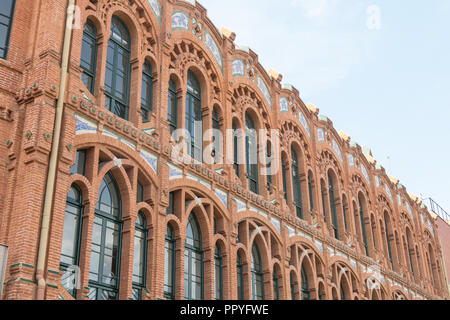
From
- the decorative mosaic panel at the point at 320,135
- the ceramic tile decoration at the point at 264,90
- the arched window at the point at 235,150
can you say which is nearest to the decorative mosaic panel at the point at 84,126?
the arched window at the point at 235,150

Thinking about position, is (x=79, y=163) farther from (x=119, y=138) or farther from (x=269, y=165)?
(x=269, y=165)

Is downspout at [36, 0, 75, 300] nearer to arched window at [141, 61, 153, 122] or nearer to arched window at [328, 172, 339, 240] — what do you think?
arched window at [141, 61, 153, 122]

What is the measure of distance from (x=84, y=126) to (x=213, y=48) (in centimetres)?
848

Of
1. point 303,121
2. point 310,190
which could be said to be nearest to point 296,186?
point 310,190

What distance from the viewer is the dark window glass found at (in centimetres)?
1485

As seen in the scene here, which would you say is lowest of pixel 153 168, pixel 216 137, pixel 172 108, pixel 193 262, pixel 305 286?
pixel 193 262

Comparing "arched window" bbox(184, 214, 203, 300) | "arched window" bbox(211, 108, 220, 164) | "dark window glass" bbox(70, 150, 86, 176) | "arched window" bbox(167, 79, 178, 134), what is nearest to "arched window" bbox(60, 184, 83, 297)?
"dark window glass" bbox(70, 150, 86, 176)

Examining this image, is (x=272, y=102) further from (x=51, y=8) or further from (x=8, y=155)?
(x=8, y=155)

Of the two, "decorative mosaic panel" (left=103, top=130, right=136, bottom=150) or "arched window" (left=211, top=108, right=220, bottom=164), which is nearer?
"decorative mosaic panel" (left=103, top=130, right=136, bottom=150)

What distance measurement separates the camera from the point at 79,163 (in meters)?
15.0

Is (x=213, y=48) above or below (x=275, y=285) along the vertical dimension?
above

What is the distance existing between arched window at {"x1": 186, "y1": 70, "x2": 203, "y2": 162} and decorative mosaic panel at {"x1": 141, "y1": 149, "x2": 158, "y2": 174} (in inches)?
90.0

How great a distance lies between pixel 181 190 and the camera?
17.8 metres

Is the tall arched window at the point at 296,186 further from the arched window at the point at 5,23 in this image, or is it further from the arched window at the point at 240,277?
the arched window at the point at 5,23
